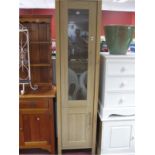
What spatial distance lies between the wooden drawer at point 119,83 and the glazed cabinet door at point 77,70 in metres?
0.18

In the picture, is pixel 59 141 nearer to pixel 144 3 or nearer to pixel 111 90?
pixel 111 90

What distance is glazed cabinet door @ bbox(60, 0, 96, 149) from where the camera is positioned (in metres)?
1.74

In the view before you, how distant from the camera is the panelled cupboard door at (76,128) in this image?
6.46ft

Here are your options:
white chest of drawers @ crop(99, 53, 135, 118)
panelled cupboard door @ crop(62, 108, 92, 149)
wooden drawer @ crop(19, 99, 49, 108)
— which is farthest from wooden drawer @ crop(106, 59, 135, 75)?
wooden drawer @ crop(19, 99, 49, 108)

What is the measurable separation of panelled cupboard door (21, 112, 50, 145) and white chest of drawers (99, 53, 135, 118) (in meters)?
0.65

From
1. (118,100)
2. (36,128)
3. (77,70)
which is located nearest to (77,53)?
(77,70)

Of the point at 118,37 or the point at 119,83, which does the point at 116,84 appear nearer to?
the point at 119,83

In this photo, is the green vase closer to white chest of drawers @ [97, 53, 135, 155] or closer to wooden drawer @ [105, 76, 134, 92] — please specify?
white chest of drawers @ [97, 53, 135, 155]

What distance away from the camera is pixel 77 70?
1909 mm

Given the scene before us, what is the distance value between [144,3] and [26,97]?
5.28ft

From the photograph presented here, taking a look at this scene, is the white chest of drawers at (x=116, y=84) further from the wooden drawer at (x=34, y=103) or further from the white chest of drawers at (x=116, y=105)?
the wooden drawer at (x=34, y=103)

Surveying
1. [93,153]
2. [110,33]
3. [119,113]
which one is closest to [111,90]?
[119,113]

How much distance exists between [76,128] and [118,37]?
1099mm

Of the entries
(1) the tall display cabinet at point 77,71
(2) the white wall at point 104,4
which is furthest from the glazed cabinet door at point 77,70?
(2) the white wall at point 104,4
